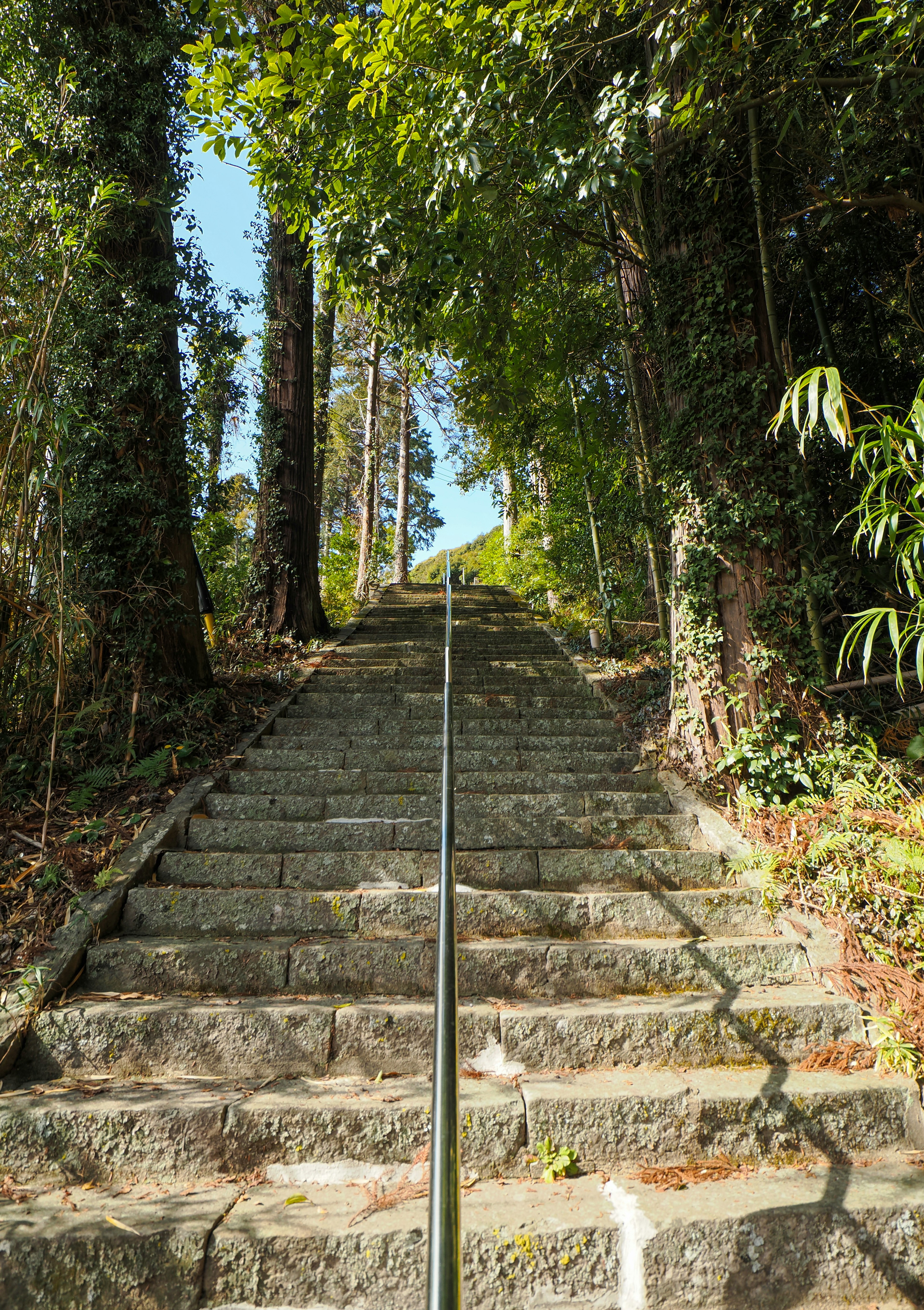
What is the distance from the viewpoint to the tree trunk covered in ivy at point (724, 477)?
3516 millimetres

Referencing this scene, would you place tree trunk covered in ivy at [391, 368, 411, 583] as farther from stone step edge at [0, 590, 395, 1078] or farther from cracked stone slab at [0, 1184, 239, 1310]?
cracked stone slab at [0, 1184, 239, 1310]

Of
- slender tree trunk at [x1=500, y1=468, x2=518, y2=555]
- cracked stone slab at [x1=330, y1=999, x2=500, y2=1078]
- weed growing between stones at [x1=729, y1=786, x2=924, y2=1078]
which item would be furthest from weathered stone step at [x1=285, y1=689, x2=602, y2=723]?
slender tree trunk at [x1=500, y1=468, x2=518, y2=555]

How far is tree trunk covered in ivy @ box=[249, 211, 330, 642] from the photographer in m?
7.38

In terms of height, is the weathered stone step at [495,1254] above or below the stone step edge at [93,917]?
below

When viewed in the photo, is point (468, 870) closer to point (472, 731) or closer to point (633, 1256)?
point (633, 1256)

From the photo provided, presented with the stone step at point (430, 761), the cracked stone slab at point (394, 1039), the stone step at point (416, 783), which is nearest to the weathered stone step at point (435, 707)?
the stone step at point (430, 761)

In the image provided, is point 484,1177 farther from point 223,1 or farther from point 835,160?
point 223,1

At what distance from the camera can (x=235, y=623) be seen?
722 centimetres

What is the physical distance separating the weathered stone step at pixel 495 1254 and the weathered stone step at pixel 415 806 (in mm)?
1839

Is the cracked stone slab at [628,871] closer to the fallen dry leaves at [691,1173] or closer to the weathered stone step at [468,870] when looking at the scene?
the weathered stone step at [468,870]

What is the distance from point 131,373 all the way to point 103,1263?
4.16 metres

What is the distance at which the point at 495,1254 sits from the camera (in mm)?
1701

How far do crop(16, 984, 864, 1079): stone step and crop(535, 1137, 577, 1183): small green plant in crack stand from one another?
0.28 metres

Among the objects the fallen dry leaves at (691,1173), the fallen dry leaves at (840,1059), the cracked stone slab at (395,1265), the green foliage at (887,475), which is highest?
the green foliage at (887,475)
